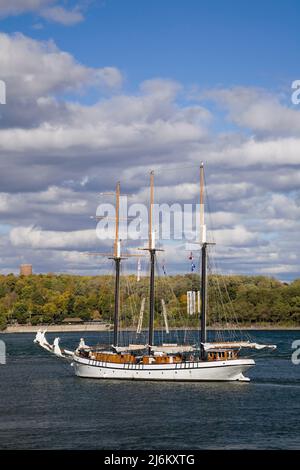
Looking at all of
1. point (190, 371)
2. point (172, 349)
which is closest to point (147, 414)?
point (190, 371)

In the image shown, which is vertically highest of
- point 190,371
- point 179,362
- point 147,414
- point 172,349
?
point 172,349

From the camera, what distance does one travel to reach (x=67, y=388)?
10156cm

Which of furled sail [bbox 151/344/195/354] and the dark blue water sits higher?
furled sail [bbox 151/344/195/354]

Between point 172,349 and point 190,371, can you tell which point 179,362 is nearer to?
point 190,371

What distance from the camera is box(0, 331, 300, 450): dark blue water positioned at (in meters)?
64.2

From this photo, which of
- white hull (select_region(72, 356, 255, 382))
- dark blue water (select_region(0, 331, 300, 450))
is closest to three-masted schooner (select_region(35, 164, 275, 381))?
white hull (select_region(72, 356, 255, 382))

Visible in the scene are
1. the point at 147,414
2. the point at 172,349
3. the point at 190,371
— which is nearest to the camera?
the point at 147,414

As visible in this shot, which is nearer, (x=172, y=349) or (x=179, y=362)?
(x=179, y=362)

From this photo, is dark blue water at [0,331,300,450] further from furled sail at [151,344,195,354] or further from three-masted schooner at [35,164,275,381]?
furled sail at [151,344,195,354]

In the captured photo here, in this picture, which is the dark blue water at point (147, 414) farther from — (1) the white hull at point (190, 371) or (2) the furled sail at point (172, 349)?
(2) the furled sail at point (172, 349)

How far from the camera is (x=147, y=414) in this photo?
7769 centimetres
